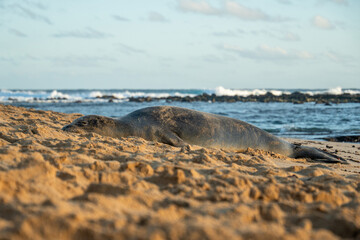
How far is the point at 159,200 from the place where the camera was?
8.52 ft

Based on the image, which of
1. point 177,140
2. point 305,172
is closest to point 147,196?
point 305,172

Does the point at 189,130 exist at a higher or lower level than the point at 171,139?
higher

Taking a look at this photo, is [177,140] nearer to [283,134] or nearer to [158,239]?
[158,239]

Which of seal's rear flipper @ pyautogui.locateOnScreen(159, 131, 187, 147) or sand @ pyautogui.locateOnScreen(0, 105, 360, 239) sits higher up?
sand @ pyautogui.locateOnScreen(0, 105, 360, 239)

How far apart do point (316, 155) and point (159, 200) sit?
528cm

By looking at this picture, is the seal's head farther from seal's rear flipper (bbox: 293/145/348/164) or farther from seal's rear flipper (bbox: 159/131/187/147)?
seal's rear flipper (bbox: 293/145/348/164)

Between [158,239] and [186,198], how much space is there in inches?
36.9

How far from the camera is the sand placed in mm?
1885

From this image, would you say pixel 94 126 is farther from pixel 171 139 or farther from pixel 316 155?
pixel 316 155

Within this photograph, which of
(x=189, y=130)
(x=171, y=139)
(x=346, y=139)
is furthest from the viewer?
(x=346, y=139)

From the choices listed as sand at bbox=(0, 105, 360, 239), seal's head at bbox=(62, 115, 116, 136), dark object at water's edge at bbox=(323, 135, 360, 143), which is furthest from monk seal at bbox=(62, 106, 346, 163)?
dark object at water's edge at bbox=(323, 135, 360, 143)

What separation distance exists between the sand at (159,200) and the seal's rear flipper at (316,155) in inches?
116

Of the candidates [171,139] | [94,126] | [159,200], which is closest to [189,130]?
[171,139]

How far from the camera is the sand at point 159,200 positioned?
1.88 meters
